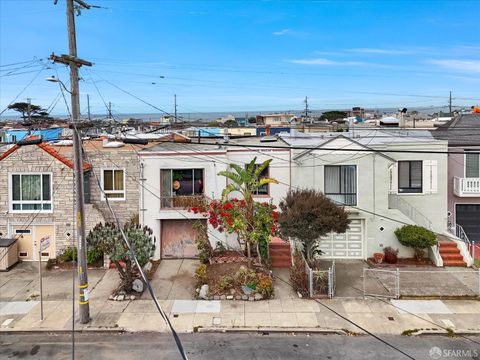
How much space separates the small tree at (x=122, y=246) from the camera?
54.2 feet

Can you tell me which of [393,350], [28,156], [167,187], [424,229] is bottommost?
[393,350]

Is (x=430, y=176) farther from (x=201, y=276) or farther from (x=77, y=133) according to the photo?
(x=77, y=133)

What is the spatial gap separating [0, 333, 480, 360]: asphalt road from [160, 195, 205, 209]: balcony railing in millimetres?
7843

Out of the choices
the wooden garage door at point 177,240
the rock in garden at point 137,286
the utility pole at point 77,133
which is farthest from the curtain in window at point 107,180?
the utility pole at point 77,133

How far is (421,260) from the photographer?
20.6 m

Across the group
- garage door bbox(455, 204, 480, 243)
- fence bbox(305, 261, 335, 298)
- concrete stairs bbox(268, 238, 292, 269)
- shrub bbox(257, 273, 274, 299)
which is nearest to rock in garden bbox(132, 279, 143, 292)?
shrub bbox(257, 273, 274, 299)

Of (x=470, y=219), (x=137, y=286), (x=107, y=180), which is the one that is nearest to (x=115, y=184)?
(x=107, y=180)

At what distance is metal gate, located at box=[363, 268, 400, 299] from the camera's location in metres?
16.8

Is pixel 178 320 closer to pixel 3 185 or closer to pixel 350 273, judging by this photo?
pixel 350 273

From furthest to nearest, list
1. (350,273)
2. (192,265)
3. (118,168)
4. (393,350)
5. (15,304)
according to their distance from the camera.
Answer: (118,168)
(192,265)
(350,273)
(15,304)
(393,350)

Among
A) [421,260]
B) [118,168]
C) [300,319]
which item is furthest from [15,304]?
[421,260]

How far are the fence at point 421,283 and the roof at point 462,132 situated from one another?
24.5 ft

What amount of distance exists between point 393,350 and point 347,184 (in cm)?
940
